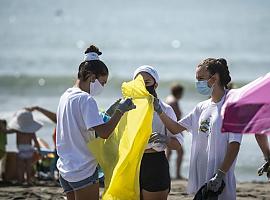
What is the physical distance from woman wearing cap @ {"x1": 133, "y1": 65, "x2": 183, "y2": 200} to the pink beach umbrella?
1264 millimetres

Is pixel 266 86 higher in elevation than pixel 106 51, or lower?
lower

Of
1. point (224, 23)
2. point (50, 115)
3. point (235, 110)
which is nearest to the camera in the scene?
point (235, 110)

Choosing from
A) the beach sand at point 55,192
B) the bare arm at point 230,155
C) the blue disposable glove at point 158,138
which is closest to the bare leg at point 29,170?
the beach sand at point 55,192

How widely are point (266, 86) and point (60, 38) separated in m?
40.4

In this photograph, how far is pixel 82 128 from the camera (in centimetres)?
625

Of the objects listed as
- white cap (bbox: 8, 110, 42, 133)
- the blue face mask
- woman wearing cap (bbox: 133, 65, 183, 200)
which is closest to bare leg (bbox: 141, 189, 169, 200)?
woman wearing cap (bbox: 133, 65, 183, 200)

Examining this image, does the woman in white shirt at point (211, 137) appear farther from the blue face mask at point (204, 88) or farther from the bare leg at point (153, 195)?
the bare leg at point (153, 195)

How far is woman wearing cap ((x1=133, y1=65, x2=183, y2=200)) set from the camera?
6.64 meters

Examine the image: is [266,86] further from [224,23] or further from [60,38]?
[224,23]

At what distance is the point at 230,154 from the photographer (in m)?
6.25

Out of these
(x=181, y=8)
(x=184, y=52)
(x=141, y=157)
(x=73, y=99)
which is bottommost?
(x=141, y=157)

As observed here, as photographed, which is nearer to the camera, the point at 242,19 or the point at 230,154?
the point at 230,154

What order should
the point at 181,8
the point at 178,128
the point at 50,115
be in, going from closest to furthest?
the point at 178,128
the point at 50,115
the point at 181,8

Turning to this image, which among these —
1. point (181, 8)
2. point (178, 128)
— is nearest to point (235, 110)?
point (178, 128)
